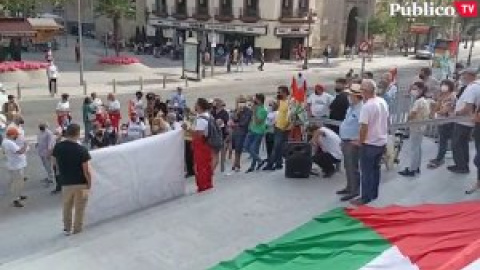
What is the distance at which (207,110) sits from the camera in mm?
10219

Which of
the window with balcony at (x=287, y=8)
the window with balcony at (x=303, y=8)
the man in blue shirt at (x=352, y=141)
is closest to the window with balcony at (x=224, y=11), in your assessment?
the window with balcony at (x=287, y=8)

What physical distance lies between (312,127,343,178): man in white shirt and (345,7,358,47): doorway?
152ft

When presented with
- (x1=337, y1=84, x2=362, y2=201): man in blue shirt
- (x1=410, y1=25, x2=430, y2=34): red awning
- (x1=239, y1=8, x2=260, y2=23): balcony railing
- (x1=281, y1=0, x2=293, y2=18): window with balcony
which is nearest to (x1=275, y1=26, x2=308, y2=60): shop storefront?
(x1=281, y1=0, x2=293, y2=18): window with balcony

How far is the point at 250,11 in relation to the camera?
4703 centimetres

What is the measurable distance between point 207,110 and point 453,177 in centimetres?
416

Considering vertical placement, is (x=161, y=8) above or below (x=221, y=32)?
above

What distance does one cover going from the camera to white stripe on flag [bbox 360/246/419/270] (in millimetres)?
5941

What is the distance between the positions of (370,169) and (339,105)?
2.80 m

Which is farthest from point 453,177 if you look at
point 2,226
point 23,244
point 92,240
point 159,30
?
point 159,30

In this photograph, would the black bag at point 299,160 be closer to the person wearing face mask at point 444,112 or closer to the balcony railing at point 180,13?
the person wearing face mask at point 444,112

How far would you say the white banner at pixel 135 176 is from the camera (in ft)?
29.7

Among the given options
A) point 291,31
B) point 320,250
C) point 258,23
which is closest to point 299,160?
point 320,250

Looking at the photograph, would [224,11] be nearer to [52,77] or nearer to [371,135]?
[52,77]

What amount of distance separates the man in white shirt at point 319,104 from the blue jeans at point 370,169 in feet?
12.0
